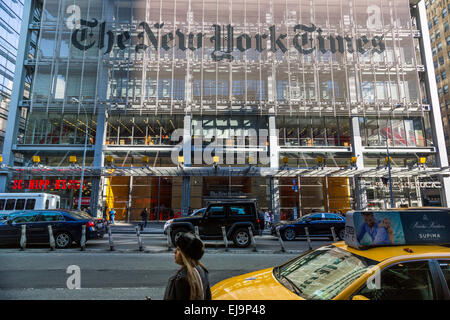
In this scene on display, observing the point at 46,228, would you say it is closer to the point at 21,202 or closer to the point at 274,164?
the point at 21,202

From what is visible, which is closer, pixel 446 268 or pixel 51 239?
pixel 446 268

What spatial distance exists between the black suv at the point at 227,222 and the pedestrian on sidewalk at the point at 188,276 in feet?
29.5

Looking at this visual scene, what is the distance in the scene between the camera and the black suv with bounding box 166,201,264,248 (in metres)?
11.3

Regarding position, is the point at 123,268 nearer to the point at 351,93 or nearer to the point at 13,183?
the point at 13,183

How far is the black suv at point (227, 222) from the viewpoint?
11258mm

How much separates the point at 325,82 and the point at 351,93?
310 centimetres

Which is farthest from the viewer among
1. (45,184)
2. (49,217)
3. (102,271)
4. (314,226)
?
(45,184)

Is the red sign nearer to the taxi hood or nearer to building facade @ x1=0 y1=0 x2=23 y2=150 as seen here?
building facade @ x1=0 y1=0 x2=23 y2=150

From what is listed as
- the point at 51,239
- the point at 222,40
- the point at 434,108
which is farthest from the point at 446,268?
the point at 434,108

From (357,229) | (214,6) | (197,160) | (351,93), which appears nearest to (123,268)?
(357,229)

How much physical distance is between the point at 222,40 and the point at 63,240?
2590 centimetres

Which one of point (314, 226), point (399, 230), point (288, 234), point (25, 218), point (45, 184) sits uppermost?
point (45, 184)

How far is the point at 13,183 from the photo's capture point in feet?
81.0

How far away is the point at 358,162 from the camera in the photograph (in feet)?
87.2
